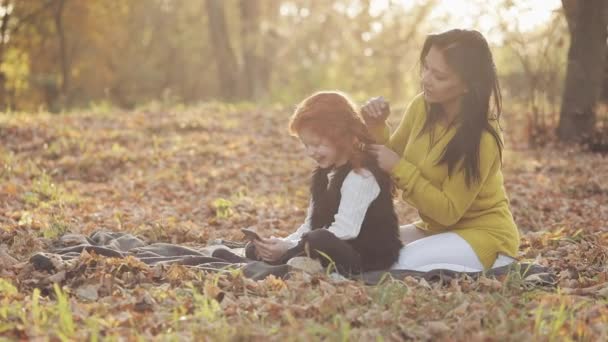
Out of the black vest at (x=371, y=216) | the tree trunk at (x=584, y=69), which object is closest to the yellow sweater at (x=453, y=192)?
the black vest at (x=371, y=216)

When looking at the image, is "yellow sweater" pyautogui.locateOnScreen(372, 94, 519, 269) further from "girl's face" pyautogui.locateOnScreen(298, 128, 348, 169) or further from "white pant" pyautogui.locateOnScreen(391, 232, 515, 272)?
"girl's face" pyautogui.locateOnScreen(298, 128, 348, 169)

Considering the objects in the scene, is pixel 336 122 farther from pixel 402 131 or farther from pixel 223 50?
pixel 223 50

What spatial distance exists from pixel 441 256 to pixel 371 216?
1.80ft

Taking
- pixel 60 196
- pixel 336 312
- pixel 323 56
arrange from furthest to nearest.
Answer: pixel 323 56 → pixel 60 196 → pixel 336 312

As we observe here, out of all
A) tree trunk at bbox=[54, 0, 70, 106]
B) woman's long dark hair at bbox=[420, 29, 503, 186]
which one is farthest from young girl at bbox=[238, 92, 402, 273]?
tree trunk at bbox=[54, 0, 70, 106]

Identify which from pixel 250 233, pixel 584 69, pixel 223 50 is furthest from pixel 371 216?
pixel 223 50

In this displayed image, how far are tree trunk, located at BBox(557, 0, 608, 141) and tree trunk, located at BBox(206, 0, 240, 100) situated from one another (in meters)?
9.75

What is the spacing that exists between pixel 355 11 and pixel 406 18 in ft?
7.95

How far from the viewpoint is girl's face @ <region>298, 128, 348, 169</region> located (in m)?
4.54

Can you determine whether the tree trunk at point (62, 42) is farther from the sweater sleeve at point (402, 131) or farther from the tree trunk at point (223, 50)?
the sweater sleeve at point (402, 131)

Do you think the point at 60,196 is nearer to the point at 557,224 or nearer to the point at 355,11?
the point at 557,224

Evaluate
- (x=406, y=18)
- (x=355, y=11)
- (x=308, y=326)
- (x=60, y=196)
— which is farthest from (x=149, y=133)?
(x=406, y=18)

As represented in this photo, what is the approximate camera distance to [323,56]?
98.3 feet

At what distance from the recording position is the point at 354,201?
4.52m
